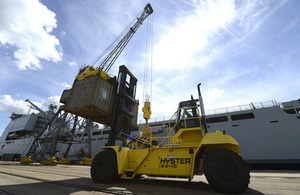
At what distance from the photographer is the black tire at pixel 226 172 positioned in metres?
3.57

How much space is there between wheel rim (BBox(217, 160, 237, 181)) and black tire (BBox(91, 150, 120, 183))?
3.87 meters

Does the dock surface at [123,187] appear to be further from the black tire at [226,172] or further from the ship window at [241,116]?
the ship window at [241,116]

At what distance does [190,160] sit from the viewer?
180 inches

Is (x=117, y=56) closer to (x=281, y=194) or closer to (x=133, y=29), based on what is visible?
(x=133, y=29)

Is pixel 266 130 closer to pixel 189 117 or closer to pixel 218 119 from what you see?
pixel 218 119

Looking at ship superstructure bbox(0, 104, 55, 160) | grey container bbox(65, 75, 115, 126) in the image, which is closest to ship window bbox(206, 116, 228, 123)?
grey container bbox(65, 75, 115, 126)

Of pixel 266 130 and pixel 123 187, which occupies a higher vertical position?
pixel 266 130

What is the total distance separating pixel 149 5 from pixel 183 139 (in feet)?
121

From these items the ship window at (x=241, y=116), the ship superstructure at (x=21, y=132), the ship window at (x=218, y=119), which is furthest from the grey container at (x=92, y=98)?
the ship superstructure at (x=21, y=132)

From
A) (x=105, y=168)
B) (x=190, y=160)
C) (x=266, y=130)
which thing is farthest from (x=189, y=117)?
(x=266, y=130)

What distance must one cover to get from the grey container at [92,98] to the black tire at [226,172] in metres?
10.9

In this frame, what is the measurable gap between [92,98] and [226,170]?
12.9 meters

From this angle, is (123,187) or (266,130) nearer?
(123,187)

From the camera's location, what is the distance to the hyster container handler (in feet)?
12.3
